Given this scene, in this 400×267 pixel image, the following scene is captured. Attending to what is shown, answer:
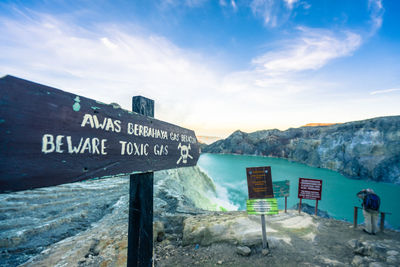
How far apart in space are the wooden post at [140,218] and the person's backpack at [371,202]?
6494 millimetres

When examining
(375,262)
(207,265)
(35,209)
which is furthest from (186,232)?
(35,209)

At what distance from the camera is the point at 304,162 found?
5512cm

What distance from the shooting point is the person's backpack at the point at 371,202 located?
16.6 ft

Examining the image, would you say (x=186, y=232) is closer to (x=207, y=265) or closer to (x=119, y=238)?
(x=207, y=265)

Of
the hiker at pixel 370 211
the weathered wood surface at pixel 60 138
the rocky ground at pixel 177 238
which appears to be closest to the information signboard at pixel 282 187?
the rocky ground at pixel 177 238

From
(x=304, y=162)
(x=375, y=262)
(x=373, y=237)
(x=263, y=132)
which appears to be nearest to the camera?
(x=375, y=262)

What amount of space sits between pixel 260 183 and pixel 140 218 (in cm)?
328

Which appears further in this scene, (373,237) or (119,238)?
(373,237)

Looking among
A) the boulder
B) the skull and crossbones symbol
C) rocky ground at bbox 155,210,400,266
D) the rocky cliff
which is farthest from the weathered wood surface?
the rocky cliff

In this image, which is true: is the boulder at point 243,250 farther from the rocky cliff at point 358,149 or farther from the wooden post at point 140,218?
the rocky cliff at point 358,149

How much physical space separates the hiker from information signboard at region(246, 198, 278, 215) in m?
3.23

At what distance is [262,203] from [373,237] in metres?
3.52

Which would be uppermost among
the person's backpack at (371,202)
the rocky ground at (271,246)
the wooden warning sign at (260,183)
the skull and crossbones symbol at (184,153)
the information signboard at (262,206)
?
the skull and crossbones symbol at (184,153)

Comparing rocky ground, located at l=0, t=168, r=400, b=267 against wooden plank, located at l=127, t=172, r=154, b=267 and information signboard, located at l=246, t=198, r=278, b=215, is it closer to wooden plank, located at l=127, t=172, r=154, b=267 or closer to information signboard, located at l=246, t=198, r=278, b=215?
information signboard, located at l=246, t=198, r=278, b=215
